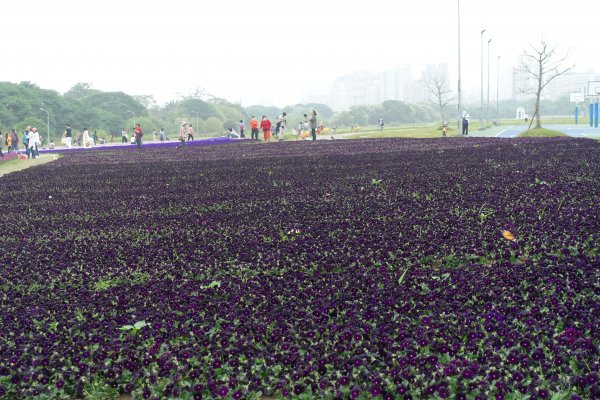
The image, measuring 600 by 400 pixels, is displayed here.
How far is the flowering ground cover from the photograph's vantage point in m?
4.95

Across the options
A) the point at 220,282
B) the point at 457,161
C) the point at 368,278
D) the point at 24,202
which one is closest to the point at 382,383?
the point at 368,278

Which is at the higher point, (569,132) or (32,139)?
(32,139)

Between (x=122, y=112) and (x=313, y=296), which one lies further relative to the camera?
(x=122, y=112)

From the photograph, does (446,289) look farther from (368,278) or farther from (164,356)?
(164,356)

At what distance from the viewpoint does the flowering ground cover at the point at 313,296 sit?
495 centimetres

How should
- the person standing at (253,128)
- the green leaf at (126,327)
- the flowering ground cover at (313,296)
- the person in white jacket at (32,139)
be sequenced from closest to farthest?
1. the flowering ground cover at (313,296)
2. the green leaf at (126,327)
3. the person in white jacket at (32,139)
4. the person standing at (253,128)

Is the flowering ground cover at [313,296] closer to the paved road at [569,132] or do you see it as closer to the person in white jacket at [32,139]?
the person in white jacket at [32,139]

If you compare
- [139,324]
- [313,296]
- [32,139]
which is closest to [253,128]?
[32,139]

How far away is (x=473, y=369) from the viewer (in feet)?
15.5

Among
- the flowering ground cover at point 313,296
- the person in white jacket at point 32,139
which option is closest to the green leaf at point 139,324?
the flowering ground cover at point 313,296

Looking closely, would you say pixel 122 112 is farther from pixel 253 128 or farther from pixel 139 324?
pixel 139 324

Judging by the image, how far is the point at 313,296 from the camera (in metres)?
6.84

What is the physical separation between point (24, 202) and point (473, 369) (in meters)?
13.6

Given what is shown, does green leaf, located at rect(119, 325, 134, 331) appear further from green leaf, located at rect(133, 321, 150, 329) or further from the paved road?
the paved road
